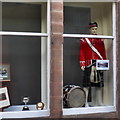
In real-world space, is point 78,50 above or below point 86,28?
below

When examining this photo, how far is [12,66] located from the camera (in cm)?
566

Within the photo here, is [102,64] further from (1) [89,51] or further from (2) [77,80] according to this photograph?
(2) [77,80]

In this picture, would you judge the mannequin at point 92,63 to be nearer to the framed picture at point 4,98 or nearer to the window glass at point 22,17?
the window glass at point 22,17

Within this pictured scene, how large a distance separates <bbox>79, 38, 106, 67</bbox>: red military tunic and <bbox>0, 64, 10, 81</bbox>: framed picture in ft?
5.24

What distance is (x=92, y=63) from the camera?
6027 mm

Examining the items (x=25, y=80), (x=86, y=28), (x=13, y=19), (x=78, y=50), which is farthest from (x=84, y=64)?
(x=13, y=19)

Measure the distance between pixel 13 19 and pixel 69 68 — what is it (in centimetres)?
160

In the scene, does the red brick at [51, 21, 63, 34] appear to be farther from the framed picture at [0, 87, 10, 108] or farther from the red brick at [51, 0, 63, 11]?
the framed picture at [0, 87, 10, 108]

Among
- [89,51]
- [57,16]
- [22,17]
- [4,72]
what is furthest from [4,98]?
[89,51]

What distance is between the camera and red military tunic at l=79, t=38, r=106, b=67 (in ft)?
19.5

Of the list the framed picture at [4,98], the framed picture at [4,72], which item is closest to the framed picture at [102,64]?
the framed picture at [4,72]

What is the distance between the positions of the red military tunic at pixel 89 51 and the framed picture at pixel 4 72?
1.60 m

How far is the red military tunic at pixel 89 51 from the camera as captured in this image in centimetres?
596

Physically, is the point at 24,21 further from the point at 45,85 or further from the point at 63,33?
the point at 45,85
